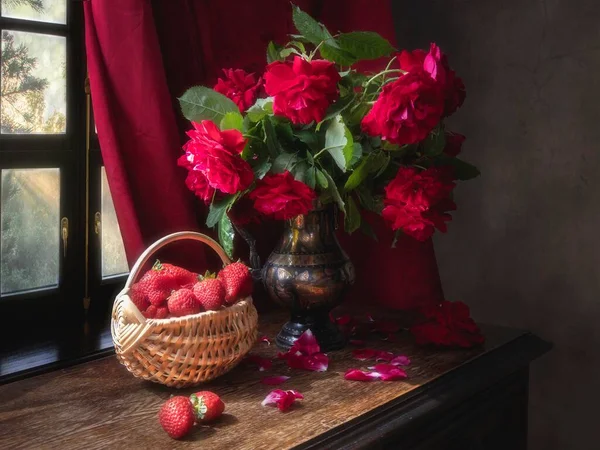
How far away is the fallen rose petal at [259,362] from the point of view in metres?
1.20

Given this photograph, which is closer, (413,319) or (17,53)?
(17,53)

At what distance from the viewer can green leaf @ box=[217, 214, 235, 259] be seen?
1348mm

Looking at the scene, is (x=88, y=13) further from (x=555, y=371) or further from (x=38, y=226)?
(x=555, y=371)

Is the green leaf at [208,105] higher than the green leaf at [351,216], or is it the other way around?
the green leaf at [208,105]

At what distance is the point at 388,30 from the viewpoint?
1.73m

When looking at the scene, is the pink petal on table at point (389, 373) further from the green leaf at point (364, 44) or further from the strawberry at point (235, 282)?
the green leaf at point (364, 44)

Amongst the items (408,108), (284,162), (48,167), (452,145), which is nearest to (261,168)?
(284,162)

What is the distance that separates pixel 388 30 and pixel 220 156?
0.80 meters

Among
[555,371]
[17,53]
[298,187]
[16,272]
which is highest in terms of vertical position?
[17,53]

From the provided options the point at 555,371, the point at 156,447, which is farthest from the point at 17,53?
the point at 555,371

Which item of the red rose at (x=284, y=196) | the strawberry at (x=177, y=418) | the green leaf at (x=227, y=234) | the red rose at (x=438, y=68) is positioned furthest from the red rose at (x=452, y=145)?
the strawberry at (x=177, y=418)

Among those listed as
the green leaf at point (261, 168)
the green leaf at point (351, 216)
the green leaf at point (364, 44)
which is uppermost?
the green leaf at point (364, 44)

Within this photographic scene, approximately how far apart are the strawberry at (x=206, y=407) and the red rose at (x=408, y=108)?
477 millimetres

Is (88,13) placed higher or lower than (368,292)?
higher
